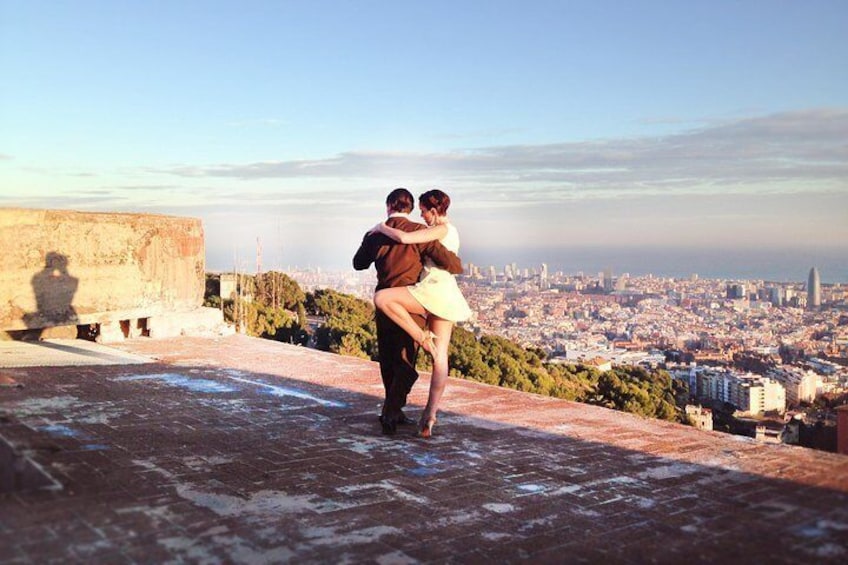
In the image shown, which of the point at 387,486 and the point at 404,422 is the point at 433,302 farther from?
the point at 387,486

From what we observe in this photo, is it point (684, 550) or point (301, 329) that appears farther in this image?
point (301, 329)

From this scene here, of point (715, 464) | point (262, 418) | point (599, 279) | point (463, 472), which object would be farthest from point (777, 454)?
point (599, 279)

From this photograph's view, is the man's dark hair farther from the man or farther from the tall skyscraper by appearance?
the tall skyscraper

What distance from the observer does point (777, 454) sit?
4.52 m

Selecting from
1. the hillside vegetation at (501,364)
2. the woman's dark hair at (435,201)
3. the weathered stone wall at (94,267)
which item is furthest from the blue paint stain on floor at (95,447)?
the hillside vegetation at (501,364)

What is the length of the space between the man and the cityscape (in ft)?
32.5

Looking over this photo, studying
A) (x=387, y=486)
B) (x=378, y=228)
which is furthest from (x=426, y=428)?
(x=378, y=228)

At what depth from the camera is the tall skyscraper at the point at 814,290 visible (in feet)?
78.1

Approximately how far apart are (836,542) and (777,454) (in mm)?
1607

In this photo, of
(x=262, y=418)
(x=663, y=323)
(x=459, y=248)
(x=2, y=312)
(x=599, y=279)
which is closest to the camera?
(x=459, y=248)

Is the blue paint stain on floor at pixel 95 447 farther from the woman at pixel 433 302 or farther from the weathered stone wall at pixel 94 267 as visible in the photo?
the weathered stone wall at pixel 94 267

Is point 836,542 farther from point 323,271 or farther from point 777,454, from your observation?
point 323,271

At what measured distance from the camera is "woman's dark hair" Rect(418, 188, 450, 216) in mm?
4930

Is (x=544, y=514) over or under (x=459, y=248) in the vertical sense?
under
